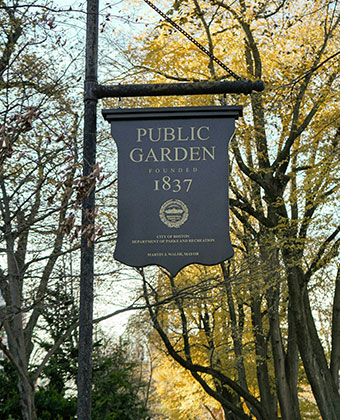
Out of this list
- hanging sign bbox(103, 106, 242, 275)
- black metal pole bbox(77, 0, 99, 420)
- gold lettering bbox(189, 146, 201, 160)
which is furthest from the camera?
gold lettering bbox(189, 146, 201, 160)

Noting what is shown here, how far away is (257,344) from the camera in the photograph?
71.0ft

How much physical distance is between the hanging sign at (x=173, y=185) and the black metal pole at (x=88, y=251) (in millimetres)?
225

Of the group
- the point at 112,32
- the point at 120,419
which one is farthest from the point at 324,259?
the point at 112,32

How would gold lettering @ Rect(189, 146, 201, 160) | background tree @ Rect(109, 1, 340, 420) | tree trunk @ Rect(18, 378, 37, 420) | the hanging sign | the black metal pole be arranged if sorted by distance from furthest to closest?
background tree @ Rect(109, 1, 340, 420)
tree trunk @ Rect(18, 378, 37, 420)
gold lettering @ Rect(189, 146, 201, 160)
the hanging sign
the black metal pole

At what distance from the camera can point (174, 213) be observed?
4828 millimetres

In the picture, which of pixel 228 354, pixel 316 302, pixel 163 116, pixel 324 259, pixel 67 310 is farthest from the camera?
pixel 316 302

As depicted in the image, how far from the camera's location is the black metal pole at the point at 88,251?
182 inches

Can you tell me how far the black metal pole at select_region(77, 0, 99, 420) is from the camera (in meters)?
4.62

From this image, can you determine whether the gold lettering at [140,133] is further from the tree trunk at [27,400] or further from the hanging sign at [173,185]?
the tree trunk at [27,400]

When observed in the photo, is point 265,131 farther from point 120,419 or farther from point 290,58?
point 120,419

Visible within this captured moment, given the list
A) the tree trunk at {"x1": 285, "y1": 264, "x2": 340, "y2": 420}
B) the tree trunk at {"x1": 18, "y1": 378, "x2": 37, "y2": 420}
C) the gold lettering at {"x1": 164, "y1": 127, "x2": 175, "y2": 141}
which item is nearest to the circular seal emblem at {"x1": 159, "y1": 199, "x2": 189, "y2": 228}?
the gold lettering at {"x1": 164, "y1": 127, "x2": 175, "y2": 141}

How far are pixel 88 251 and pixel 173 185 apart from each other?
2.79ft

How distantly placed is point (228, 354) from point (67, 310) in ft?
38.8

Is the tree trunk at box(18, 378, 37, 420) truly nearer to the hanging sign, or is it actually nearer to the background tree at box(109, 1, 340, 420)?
the background tree at box(109, 1, 340, 420)
